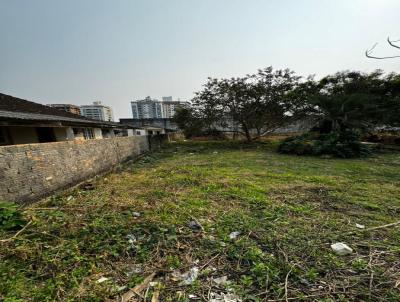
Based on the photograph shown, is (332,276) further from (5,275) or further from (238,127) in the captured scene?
(238,127)

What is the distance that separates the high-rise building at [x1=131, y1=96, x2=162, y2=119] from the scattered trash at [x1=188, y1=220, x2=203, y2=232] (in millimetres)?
44096

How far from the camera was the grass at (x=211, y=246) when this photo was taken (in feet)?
5.45

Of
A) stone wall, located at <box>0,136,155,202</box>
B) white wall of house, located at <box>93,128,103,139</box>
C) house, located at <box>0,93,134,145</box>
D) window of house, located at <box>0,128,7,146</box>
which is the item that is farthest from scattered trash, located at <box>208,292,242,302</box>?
white wall of house, located at <box>93,128,103,139</box>

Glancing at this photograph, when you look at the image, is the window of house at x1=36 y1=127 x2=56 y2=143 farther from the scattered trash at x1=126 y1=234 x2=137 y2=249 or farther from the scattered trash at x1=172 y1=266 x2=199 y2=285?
the scattered trash at x1=172 y1=266 x2=199 y2=285

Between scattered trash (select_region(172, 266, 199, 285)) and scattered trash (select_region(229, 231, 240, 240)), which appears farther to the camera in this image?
scattered trash (select_region(229, 231, 240, 240))

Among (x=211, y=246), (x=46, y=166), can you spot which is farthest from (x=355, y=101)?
(x=46, y=166)

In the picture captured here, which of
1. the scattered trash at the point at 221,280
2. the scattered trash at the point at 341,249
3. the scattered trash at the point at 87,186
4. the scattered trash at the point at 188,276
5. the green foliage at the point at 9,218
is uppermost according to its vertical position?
the green foliage at the point at 9,218

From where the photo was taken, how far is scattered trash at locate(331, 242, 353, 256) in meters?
2.06

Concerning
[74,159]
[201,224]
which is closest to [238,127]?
[74,159]

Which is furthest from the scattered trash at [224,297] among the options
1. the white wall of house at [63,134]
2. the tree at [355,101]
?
the tree at [355,101]

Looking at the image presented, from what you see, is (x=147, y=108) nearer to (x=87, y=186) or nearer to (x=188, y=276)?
(x=87, y=186)

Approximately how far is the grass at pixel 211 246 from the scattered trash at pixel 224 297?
0.16 feet

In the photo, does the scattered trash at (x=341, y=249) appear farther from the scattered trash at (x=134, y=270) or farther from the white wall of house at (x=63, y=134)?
the white wall of house at (x=63, y=134)

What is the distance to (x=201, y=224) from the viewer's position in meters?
2.77
